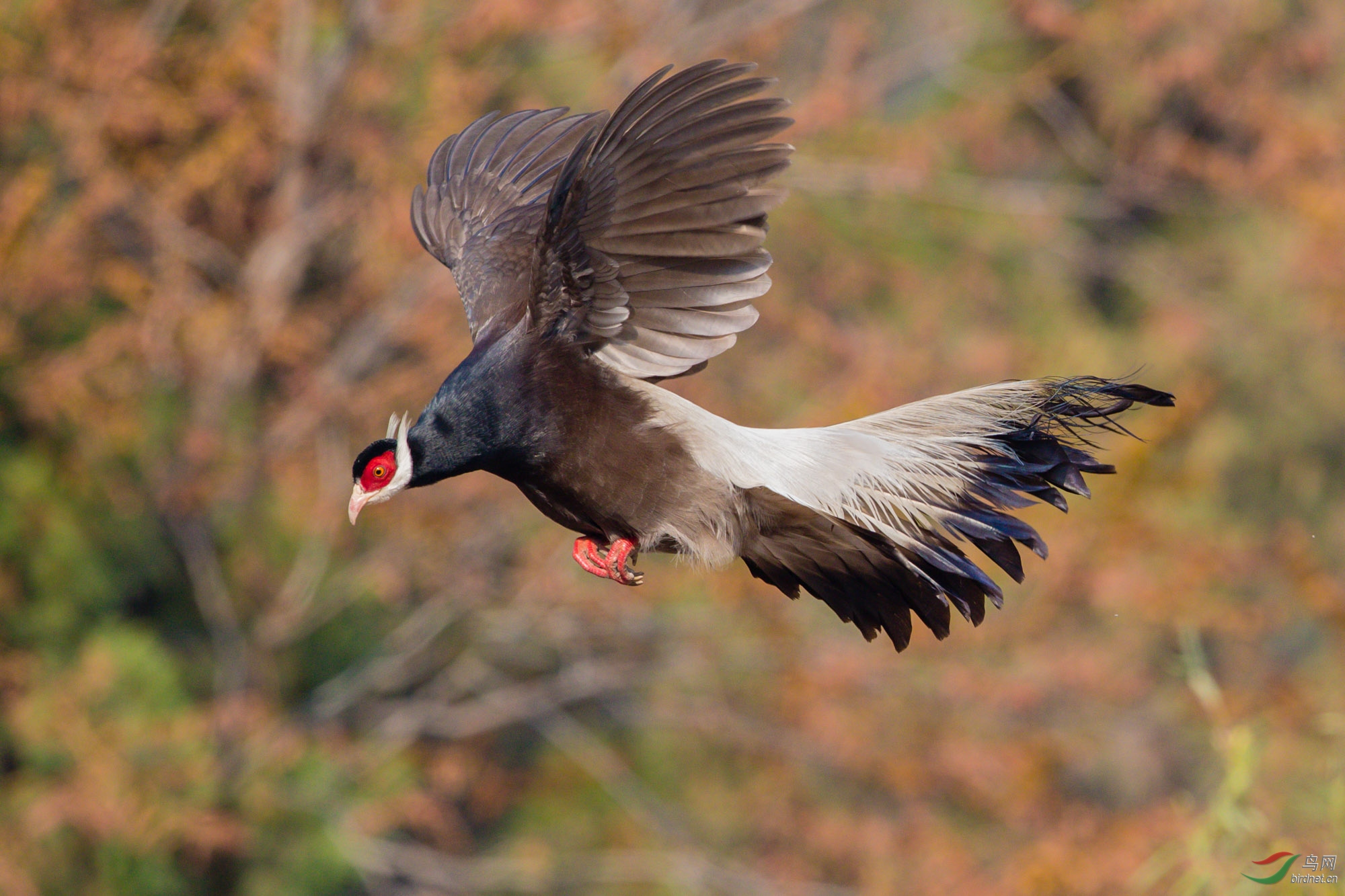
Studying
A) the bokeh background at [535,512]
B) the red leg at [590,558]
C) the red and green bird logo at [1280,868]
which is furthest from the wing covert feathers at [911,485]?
the bokeh background at [535,512]

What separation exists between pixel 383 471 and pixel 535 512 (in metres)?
5.16

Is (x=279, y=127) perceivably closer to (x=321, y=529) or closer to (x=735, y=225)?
(x=321, y=529)

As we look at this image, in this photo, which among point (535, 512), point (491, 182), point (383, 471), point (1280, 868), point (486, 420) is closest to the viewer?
point (486, 420)

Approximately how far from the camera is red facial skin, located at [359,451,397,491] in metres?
2.79

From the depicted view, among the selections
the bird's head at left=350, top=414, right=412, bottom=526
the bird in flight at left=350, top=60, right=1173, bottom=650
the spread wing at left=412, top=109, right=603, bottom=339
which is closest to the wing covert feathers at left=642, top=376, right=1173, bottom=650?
the bird in flight at left=350, top=60, right=1173, bottom=650

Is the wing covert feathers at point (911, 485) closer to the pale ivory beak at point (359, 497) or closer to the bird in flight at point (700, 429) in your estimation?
the bird in flight at point (700, 429)

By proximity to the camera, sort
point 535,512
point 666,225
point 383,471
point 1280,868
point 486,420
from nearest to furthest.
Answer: point 666,225 < point 486,420 < point 383,471 < point 1280,868 < point 535,512

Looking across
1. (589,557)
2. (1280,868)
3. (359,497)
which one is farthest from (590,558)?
(1280,868)

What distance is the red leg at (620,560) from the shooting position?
287 centimetres

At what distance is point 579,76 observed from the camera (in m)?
8.52

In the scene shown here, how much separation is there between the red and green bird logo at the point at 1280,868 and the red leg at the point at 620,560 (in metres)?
1.27

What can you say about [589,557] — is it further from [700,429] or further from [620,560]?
[700,429]

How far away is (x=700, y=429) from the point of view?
2828mm

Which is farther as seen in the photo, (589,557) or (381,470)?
(589,557)
